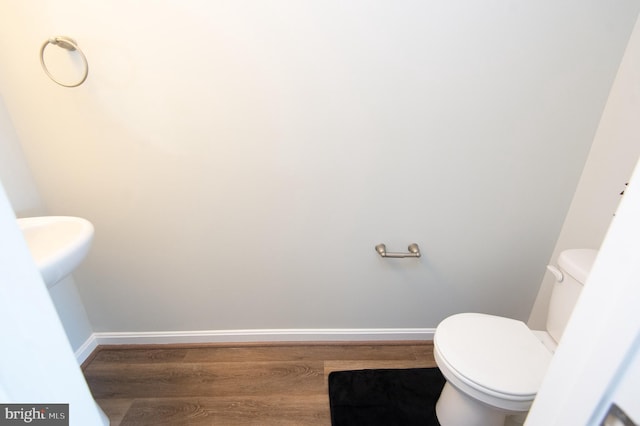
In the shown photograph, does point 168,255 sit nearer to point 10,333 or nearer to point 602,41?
point 10,333

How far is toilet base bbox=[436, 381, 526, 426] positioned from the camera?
3.53 feet

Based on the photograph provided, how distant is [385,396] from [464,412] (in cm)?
36

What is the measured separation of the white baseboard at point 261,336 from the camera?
1578mm

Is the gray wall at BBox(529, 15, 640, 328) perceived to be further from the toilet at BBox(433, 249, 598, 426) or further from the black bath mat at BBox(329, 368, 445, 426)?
the black bath mat at BBox(329, 368, 445, 426)

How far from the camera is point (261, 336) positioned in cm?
160

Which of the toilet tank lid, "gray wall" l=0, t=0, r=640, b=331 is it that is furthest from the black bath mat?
the toilet tank lid

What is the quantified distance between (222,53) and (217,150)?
0.39 metres

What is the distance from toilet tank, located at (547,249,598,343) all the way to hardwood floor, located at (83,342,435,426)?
668mm

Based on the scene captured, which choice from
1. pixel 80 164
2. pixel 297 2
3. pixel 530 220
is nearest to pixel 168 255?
pixel 80 164

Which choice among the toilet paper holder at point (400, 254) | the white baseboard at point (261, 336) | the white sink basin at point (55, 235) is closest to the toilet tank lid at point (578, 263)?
the toilet paper holder at point (400, 254)

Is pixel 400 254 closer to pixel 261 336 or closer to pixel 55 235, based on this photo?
pixel 261 336

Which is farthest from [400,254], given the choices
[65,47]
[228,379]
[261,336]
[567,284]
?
[65,47]

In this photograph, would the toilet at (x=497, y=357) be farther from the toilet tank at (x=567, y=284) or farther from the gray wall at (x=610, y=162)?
the gray wall at (x=610, y=162)

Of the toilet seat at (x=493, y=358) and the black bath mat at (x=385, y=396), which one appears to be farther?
the black bath mat at (x=385, y=396)
